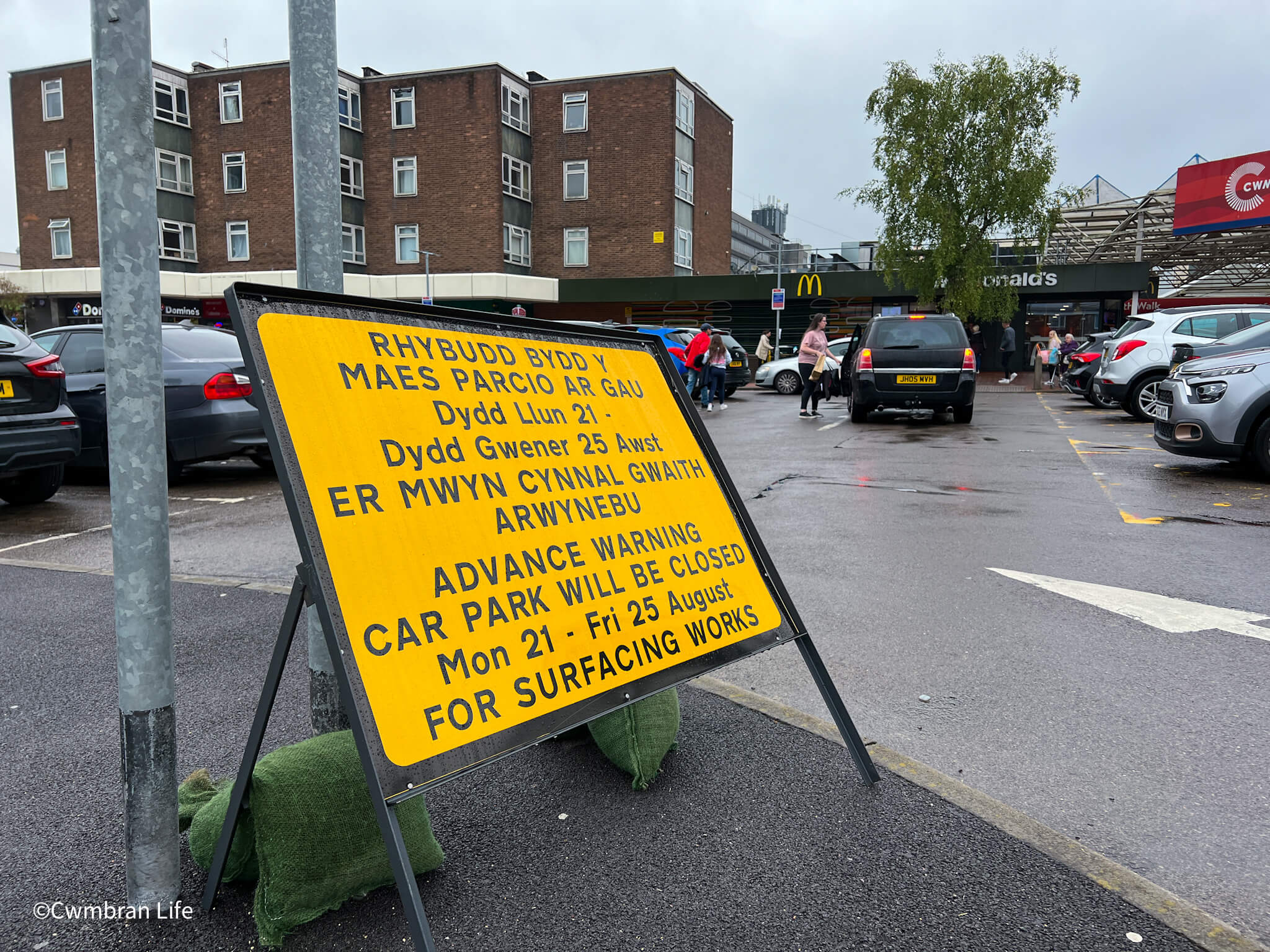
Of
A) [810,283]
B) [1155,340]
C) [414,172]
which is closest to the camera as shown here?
[1155,340]

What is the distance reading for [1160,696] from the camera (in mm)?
3695

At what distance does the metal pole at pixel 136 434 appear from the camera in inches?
77.9

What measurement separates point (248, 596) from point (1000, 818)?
12.8ft

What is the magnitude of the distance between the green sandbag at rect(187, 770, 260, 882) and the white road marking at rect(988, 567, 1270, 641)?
13.6ft

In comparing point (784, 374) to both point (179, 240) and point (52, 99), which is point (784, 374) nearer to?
point (179, 240)

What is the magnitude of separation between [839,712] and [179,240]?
152 feet

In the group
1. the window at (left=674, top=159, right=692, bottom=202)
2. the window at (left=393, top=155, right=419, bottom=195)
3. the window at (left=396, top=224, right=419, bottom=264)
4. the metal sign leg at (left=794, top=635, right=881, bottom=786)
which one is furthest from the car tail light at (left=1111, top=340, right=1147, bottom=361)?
the window at (left=393, top=155, right=419, bottom=195)

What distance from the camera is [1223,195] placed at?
30.7 metres

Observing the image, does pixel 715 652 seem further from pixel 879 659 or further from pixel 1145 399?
pixel 1145 399

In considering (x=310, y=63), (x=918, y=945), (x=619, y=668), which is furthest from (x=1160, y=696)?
(x=310, y=63)

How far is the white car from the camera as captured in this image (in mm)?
25781

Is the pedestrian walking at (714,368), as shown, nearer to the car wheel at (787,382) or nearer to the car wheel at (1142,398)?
the car wheel at (787,382)

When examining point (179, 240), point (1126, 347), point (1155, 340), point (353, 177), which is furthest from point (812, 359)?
point (179, 240)

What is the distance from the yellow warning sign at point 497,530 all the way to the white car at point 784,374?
23.3m
